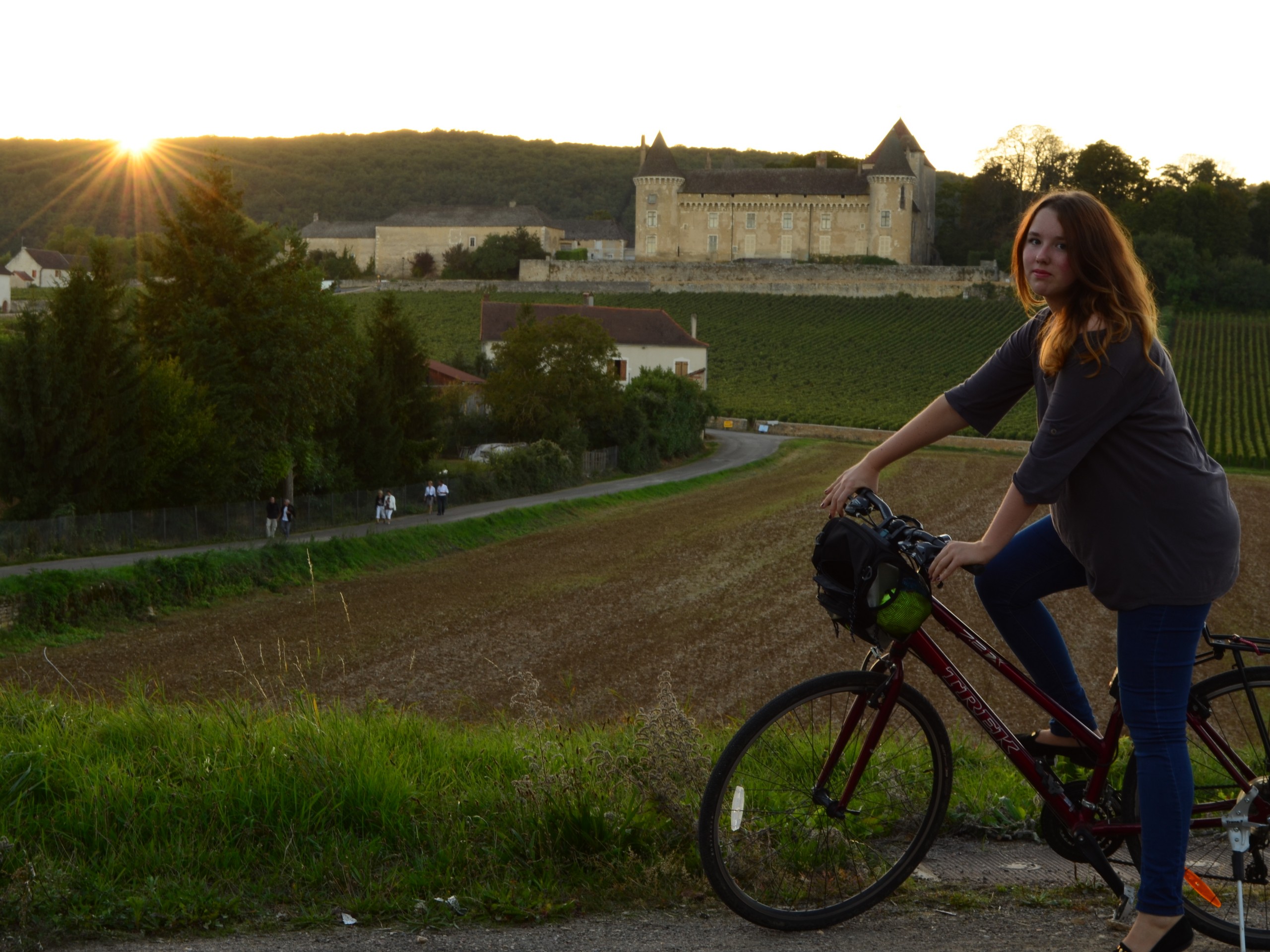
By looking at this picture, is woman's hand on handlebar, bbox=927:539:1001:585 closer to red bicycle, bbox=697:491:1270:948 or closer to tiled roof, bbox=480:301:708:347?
red bicycle, bbox=697:491:1270:948

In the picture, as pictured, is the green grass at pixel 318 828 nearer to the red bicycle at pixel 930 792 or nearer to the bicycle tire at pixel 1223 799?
the red bicycle at pixel 930 792

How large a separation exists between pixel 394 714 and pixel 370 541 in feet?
70.0

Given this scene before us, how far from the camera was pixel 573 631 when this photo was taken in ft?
62.0

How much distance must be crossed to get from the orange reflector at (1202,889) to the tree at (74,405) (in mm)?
24815

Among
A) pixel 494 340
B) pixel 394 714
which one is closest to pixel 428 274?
pixel 494 340

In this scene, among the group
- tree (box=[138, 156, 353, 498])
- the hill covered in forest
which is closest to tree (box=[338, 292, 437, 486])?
tree (box=[138, 156, 353, 498])

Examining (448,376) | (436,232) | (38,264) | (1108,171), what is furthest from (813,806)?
(436,232)

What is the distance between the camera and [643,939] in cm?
304

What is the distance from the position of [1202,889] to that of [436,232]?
5427 inches

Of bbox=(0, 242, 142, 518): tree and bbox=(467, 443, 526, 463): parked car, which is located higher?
bbox=(0, 242, 142, 518): tree

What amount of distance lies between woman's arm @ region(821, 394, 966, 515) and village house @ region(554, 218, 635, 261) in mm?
129502

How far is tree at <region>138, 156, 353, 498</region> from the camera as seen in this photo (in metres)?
27.5

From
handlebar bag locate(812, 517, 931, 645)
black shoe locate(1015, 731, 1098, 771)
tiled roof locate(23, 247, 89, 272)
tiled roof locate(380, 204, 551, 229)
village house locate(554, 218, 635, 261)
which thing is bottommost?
black shoe locate(1015, 731, 1098, 771)

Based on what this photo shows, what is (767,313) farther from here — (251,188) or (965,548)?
(251,188)
